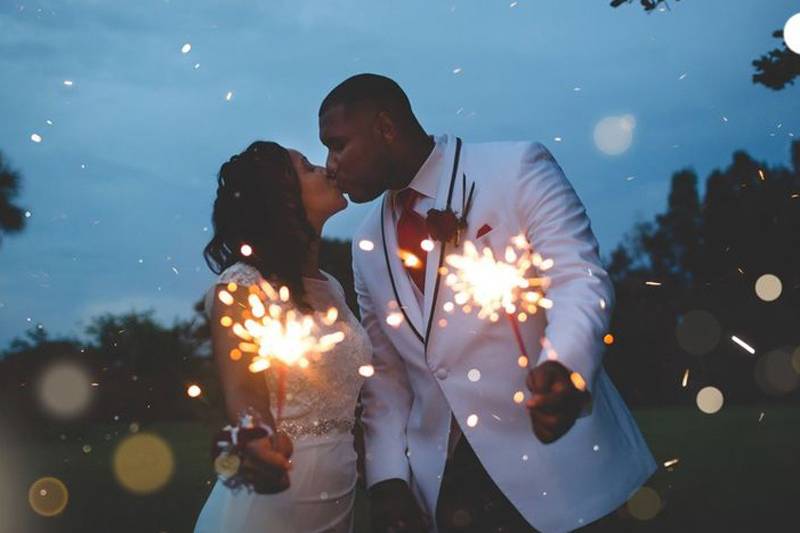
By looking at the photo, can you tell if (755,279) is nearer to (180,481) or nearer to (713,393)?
(180,481)

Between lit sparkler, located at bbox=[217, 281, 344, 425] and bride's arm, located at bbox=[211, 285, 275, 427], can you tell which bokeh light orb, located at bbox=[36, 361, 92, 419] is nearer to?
lit sparkler, located at bbox=[217, 281, 344, 425]

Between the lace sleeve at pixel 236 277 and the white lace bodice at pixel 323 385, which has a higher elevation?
the lace sleeve at pixel 236 277

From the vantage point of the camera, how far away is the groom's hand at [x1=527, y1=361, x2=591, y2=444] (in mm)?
2430

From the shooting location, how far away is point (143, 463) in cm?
2070

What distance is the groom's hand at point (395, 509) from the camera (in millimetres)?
3564

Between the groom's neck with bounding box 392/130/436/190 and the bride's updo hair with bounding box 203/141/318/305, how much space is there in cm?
89

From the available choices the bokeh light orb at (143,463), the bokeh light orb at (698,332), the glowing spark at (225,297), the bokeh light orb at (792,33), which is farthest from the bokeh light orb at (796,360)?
the glowing spark at (225,297)

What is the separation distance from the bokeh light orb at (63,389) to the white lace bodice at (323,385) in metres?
15.4

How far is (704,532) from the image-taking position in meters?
10.6

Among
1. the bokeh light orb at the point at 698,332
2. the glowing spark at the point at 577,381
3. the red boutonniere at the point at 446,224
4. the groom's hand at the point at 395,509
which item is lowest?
the bokeh light orb at the point at 698,332

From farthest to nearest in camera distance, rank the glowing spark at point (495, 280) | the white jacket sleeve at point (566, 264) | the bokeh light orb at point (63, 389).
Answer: the bokeh light orb at point (63, 389) → the glowing spark at point (495, 280) → the white jacket sleeve at point (566, 264)

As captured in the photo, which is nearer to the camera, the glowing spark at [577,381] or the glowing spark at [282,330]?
the glowing spark at [577,381]

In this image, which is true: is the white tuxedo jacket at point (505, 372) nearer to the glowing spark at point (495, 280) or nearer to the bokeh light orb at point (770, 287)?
the glowing spark at point (495, 280)

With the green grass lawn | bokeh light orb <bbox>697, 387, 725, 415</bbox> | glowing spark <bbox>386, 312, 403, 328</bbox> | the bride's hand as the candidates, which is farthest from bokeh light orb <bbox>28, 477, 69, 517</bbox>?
bokeh light orb <bbox>697, 387, 725, 415</bbox>
